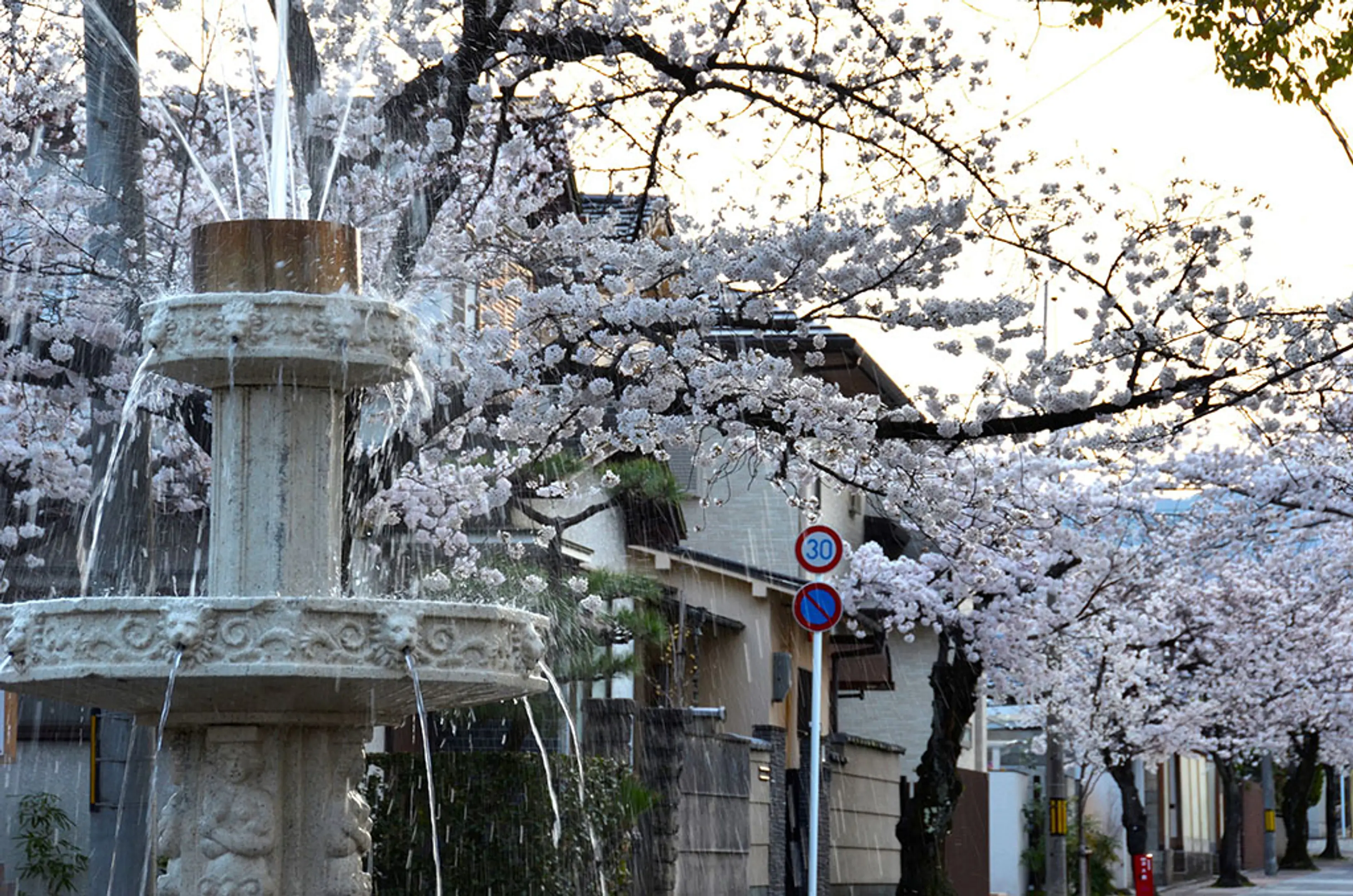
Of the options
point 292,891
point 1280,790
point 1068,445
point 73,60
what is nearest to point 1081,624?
point 1068,445

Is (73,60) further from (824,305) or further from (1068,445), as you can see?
(1068,445)

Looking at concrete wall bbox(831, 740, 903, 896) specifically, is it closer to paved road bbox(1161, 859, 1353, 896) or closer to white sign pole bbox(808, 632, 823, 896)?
white sign pole bbox(808, 632, 823, 896)

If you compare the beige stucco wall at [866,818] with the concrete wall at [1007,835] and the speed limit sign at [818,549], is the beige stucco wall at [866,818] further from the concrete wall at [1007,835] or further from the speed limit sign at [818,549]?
the speed limit sign at [818,549]

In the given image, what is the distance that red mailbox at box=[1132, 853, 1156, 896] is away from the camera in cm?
2767

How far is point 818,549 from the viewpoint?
534 inches

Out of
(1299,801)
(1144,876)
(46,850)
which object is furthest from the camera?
(1299,801)

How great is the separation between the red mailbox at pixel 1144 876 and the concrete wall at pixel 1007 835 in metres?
3.14

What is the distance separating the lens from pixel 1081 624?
991 inches

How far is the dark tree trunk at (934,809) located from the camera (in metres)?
22.2

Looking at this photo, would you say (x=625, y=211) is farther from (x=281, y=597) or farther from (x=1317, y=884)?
(x=1317, y=884)

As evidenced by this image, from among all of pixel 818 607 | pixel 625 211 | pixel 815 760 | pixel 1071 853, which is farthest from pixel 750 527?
pixel 818 607

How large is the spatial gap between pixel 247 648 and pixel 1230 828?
4120 centimetres

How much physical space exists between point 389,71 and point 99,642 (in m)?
6.58

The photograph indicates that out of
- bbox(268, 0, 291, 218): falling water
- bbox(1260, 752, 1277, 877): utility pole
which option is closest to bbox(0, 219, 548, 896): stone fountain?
bbox(268, 0, 291, 218): falling water
